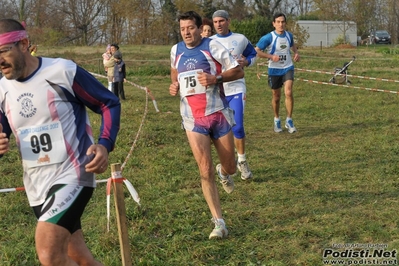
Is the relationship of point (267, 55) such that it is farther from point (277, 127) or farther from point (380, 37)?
point (380, 37)

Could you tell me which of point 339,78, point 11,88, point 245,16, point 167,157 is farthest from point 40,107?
point 245,16

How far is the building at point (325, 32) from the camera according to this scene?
2129 inches

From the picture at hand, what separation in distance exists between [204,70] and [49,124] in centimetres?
236

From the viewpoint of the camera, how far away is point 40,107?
334cm

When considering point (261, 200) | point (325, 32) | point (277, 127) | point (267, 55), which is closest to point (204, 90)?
point (261, 200)

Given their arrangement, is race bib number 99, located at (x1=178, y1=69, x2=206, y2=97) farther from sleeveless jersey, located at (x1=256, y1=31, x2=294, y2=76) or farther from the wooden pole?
sleeveless jersey, located at (x1=256, y1=31, x2=294, y2=76)

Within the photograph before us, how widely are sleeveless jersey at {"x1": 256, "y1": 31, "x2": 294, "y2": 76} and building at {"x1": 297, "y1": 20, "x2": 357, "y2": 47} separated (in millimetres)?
44816

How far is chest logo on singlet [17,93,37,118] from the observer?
11.0 feet

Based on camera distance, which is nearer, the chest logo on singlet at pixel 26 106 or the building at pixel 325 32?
the chest logo on singlet at pixel 26 106

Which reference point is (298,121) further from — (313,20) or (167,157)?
(313,20)

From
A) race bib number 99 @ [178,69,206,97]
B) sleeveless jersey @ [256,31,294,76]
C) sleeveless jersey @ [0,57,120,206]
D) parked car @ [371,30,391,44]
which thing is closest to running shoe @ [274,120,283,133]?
sleeveless jersey @ [256,31,294,76]

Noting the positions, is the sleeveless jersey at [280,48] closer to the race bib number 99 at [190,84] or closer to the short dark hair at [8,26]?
the race bib number 99 at [190,84]

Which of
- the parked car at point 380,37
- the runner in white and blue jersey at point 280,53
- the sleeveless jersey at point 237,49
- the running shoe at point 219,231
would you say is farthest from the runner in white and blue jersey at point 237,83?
the parked car at point 380,37

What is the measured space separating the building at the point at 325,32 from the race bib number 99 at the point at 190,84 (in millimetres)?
50101
